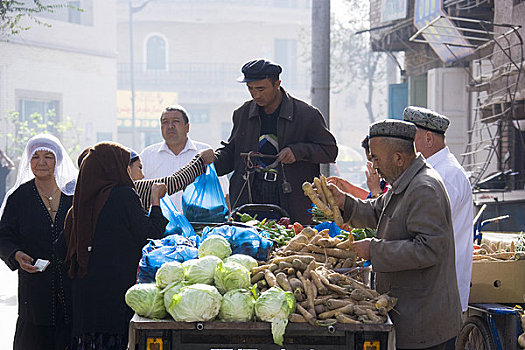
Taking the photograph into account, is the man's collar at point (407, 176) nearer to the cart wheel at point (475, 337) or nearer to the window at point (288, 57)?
the cart wheel at point (475, 337)

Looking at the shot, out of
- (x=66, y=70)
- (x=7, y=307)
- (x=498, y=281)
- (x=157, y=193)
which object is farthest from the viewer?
(x=66, y=70)

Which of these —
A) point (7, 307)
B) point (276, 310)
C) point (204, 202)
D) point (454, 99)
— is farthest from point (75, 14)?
point (276, 310)

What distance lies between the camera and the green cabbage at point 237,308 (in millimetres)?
3752

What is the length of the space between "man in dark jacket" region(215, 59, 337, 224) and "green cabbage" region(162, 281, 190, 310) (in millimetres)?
2496

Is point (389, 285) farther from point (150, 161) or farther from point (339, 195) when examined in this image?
point (150, 161)

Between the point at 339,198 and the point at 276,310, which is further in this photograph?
the point at 339,198

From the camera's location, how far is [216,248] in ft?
14.4

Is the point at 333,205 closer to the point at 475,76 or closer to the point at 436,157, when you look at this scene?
the point at 436,157

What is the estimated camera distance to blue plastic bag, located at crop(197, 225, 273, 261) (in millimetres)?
4629

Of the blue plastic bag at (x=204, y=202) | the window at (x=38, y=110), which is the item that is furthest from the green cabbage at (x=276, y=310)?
the window at (x=38, y=110)

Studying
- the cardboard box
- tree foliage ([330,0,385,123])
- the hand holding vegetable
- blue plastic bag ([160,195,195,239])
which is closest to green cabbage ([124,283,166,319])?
blue plastic bag ([160,195,195,239])

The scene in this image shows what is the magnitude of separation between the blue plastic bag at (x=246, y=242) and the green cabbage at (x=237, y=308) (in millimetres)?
790

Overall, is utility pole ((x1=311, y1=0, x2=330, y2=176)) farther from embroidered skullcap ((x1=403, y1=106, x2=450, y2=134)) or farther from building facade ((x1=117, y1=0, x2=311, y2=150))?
building facade ((x1=117, y1=0, x2=311, y2=150))

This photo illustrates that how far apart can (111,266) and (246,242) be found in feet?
3.05
